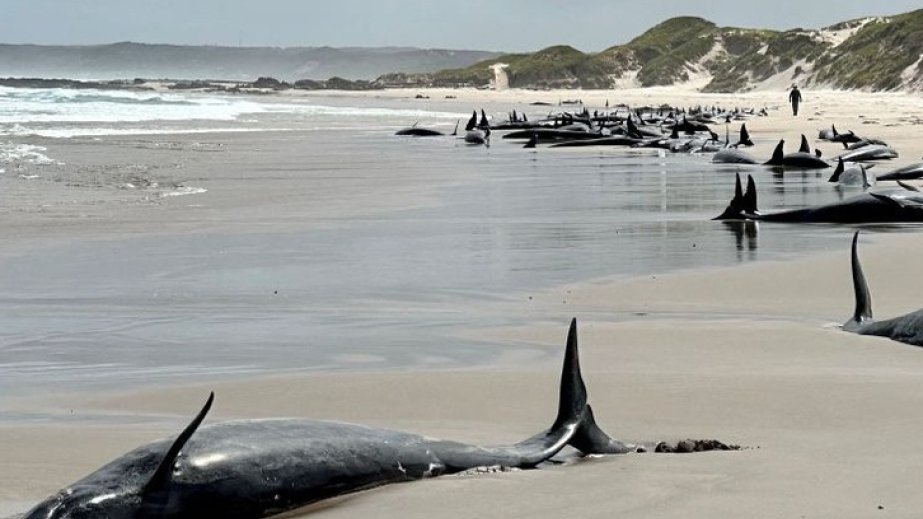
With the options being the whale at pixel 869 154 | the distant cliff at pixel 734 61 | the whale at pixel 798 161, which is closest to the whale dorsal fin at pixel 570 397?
the whale at pixel 798 161

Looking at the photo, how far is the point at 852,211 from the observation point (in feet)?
38.9

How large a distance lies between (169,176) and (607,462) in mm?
14538

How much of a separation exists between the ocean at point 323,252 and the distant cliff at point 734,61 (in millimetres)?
46227

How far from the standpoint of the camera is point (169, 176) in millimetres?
18203

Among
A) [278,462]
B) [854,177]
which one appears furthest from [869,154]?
[278,462]

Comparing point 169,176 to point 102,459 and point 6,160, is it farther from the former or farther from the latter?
point 102,459

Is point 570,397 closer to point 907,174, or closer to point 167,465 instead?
point 167,465

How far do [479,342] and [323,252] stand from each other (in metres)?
3.76

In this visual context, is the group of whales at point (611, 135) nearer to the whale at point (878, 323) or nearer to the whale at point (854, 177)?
the whale at point (854, 177)

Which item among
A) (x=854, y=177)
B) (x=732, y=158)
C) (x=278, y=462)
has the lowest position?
(x=732, y=158)

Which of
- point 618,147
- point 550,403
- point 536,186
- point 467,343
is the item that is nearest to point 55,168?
point 536,186

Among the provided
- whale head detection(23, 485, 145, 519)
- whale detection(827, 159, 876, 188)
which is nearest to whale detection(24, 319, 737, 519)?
whale head detection(23, 485, 145, 519)

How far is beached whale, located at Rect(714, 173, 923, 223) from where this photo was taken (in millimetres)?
11680

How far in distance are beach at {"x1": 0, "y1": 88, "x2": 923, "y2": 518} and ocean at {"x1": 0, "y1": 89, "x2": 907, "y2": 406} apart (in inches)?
1.3
